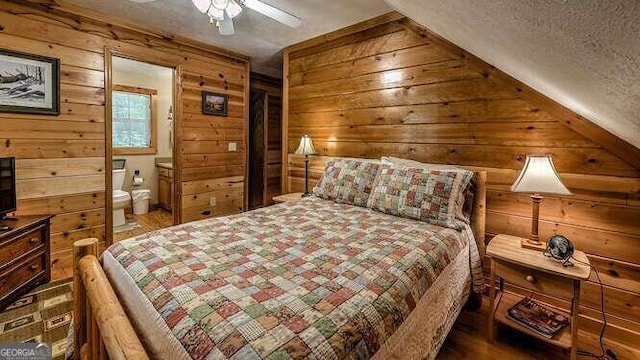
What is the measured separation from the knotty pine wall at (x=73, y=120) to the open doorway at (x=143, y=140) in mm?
1192

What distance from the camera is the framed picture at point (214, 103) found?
3.66 metres

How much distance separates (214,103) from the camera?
375 centimetres

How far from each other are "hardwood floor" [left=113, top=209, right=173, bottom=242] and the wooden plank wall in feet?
7.74

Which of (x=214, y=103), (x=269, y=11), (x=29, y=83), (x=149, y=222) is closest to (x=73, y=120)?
(x=29, y=83)

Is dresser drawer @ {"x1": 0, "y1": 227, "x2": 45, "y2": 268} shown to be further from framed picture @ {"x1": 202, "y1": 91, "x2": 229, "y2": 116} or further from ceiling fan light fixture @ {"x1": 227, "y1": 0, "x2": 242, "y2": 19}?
ceiling fan light fixture @ {"x1": 227, "y1": 0, "x2": 242, "y2": 19}

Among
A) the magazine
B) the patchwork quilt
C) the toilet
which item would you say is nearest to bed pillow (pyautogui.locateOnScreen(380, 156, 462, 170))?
the patchwork quilt

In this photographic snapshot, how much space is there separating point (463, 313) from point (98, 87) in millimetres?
3696

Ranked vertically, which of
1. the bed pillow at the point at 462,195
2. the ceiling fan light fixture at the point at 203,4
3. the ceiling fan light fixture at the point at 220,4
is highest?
the ceiling fan light fixture at the point at 220,4

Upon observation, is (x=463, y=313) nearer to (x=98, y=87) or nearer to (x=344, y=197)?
(x=344, y=197)

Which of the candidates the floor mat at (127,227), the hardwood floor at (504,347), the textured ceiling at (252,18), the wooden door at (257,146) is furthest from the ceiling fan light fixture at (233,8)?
the floor mat at (127,227)

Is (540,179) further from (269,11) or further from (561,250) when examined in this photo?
(269,11)

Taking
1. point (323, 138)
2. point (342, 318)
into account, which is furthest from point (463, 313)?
point (323, 138)

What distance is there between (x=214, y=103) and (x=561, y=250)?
366 centimetres

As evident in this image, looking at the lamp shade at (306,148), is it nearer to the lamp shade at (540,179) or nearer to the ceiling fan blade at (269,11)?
the ceiling fan blade at (269,11)
